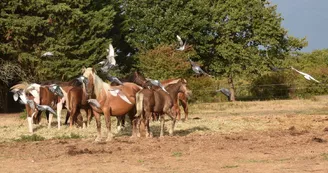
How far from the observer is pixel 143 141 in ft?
57.6

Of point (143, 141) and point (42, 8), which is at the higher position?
point (42, 8)

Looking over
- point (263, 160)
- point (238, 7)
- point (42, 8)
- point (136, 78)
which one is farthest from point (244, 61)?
point (263, 160)

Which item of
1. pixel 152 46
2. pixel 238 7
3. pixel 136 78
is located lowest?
pixel 136 78

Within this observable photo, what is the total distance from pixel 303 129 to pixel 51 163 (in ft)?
33.4

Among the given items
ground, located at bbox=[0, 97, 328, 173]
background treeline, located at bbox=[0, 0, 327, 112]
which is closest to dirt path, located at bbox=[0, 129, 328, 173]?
ground, located at bbox=[0, 97, 328, 173]

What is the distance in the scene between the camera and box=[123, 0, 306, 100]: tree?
49.1 metres

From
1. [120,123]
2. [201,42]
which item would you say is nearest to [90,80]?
[120,123]

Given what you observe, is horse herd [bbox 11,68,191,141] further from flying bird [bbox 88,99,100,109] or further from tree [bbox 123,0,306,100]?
tree [bbox 123,0,306,100]

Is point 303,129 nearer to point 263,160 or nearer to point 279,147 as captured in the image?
point 279,147

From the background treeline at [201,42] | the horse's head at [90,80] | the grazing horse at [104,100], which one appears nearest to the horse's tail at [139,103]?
the grazing horse at [104,100]

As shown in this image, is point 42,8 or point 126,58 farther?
point 126,58

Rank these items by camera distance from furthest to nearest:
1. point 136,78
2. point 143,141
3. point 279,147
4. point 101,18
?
point 101,18
point 136,78
point 143,141
point 279,147

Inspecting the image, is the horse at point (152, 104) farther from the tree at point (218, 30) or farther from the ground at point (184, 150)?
the tree at point (218, 30)

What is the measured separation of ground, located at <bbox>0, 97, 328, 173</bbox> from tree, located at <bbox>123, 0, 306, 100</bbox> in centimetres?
2704
